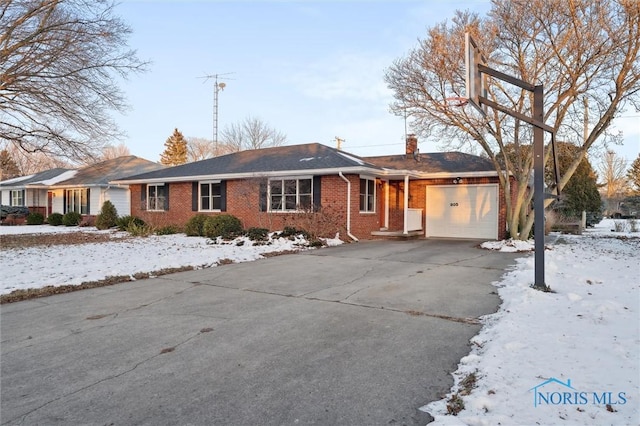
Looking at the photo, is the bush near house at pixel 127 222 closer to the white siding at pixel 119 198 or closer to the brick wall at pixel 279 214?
the brick wall at pixel 279 214

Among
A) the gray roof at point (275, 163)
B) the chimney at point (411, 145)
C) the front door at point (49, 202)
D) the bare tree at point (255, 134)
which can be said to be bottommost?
the front door at point (49, 202)

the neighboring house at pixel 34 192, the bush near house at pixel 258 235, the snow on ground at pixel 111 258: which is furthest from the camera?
the neighboring house at pixel 34 192

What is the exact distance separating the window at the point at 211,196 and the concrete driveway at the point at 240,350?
10824 millimetres

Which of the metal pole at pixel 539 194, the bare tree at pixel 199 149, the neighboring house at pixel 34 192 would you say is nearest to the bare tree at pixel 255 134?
the bare tree at pixel 199 149

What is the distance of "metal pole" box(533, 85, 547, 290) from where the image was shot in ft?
20.7

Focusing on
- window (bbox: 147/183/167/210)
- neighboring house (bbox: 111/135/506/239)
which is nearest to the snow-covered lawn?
neighboring house (bbox: 111/135/506/239)

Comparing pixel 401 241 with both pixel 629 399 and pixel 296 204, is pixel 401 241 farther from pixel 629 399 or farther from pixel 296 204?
pixel 629 399

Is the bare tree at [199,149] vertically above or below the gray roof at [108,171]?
above

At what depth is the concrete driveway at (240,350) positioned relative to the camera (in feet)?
9.50

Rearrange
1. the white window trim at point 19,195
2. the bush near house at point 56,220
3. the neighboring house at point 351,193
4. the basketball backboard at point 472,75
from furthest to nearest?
1. the white window trim at point 19,195
2. the bush near house at point 56,220
3. the neighboring house at point 351,193
4. the basketball backboard at point 472,75

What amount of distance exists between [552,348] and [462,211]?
13.4 metres

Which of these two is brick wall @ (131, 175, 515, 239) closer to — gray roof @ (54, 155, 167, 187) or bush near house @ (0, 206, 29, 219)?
gray roof @ (54, 155, 167, 187)

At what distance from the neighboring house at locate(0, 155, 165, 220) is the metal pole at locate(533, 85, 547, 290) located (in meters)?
24.1

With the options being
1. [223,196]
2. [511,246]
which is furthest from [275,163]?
[511,246]
